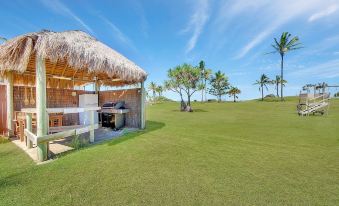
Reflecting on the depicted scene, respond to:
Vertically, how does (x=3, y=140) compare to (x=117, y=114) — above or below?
below

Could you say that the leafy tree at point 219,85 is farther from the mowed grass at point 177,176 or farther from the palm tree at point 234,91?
the mowed grass at point 177,176

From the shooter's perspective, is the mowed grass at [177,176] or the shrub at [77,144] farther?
the shrub at [77,144]

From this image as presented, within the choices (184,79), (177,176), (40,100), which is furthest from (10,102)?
(184,79)

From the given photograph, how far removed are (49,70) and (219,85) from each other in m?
44.6

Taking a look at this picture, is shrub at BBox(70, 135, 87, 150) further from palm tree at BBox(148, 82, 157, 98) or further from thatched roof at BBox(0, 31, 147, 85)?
palm tree at BBox(148, 82, 157, 98)

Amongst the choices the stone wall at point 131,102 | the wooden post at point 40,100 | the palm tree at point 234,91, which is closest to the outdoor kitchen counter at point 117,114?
the stone wall at point 131,102

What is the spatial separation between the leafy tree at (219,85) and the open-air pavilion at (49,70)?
3997cm

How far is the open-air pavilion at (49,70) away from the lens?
4.42m

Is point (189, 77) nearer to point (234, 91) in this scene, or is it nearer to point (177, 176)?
point (177, 176)

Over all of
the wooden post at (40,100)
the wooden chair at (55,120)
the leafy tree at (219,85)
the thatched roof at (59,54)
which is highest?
the leafy tree at (219,85)

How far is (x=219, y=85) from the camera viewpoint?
48719mm

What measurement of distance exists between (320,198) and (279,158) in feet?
5.82

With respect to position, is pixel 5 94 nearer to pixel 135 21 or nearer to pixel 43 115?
pixel 43 115

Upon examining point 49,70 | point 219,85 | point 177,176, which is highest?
point 219,85
